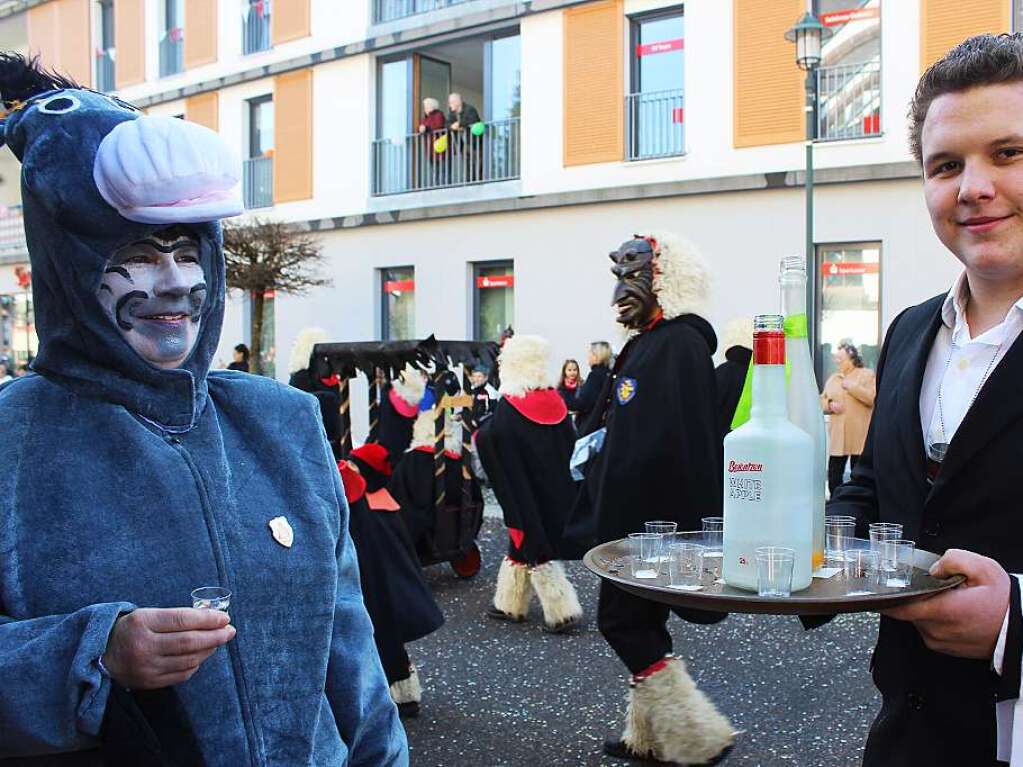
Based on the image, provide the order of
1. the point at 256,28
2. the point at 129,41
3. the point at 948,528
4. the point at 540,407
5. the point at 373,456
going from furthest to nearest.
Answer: the point at 129,41 → the point at 256,28 → the point at 540,407 → the point at 373,456 → the point at 948,528

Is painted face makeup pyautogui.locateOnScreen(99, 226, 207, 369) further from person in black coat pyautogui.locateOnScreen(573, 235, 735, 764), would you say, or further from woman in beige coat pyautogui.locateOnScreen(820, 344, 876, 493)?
woman in beige coat pyautogui.locateOnScreen(820, 344, 876, 493)

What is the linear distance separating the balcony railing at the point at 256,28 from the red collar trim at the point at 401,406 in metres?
12.7

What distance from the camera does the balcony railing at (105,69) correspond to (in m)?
22.3

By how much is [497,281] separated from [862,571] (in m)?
14.8

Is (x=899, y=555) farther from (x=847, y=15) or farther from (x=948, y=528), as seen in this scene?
(x=847, y=15)

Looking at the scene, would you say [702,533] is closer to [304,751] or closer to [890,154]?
[304,751]

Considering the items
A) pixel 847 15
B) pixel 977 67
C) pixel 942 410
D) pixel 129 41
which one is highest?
pixel 129 41

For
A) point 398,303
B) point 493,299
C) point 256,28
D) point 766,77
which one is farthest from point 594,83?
point 256,28

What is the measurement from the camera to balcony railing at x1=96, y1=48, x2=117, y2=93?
73.1 ft

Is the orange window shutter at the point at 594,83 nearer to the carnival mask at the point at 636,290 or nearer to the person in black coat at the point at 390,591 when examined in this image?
the carnival mask at the point at 636,290

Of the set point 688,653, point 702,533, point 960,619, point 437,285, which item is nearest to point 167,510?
point 702,533

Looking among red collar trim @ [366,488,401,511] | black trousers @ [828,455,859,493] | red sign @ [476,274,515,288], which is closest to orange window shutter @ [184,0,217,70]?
red sign @ [476,274,515,288]

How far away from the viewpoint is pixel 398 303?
17.7 m

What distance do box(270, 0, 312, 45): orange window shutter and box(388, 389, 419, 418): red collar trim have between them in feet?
38.9
